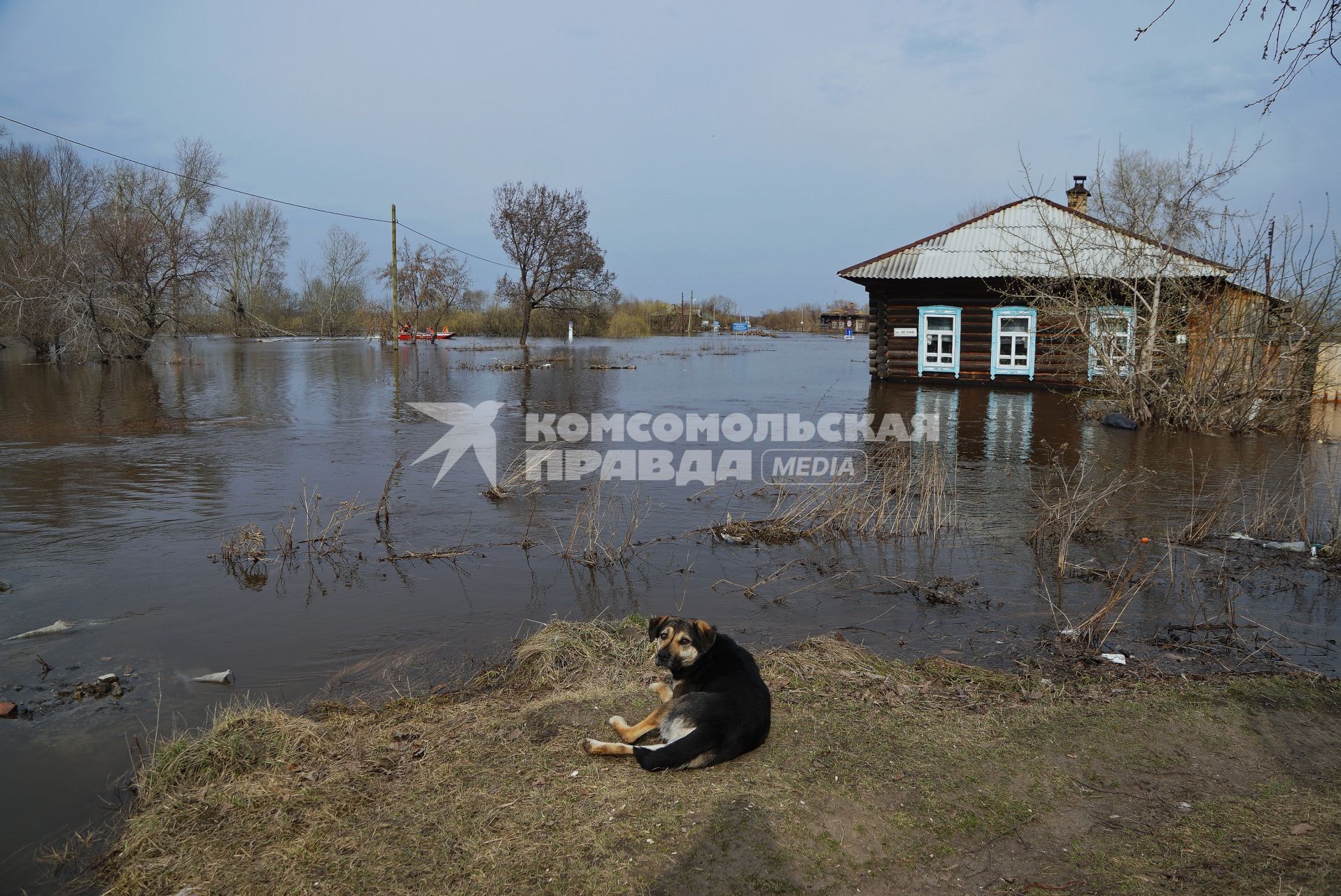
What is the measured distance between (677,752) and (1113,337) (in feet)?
52.2

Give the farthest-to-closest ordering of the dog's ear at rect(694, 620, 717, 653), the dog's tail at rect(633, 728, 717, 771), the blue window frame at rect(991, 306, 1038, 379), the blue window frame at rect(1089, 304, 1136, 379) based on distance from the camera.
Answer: the blue window frame at rect(991, 306, 1038, 379), the blue window frame at rect(1089, 304, 1136, 379), the dog's ear at rect(694, 620, 717, 653), the dog's tail at rect(633, 728, 717, 771)

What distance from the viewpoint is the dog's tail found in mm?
3436

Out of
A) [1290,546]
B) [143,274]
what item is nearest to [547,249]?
[143,274]

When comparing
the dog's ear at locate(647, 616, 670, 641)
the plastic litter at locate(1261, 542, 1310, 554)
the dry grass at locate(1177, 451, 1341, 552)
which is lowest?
the plastic litter at locate(1261, 542, 1310, 554)

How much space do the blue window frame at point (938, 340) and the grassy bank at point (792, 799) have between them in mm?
21538

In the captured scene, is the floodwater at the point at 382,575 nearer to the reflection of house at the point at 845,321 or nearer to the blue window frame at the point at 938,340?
→ the blue window frame at the point at 938,340

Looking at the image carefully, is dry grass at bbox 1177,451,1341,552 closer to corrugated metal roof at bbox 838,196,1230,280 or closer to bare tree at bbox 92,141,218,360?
corrugated metal roof at bbox 838,196,1230,280

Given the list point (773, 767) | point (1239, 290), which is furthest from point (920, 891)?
point (1239, 290)

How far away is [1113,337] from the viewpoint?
53.8ft

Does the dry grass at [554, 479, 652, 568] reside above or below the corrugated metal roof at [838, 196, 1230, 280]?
below

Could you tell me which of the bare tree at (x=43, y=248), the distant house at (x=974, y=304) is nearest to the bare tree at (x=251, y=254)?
the bare tree at (x=43, y=248)

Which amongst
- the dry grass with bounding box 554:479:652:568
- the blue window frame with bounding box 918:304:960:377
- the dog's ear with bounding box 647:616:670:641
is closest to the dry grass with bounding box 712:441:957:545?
the dry grass with bounding box 554:479:652:568

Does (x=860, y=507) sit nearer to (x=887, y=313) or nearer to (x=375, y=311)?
(x=887, y=313)

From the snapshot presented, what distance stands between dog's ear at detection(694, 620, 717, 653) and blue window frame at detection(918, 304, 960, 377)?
23.0 m
